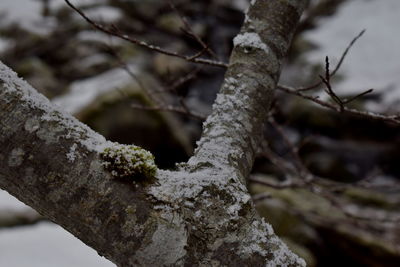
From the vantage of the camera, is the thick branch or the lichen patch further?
the thick branch

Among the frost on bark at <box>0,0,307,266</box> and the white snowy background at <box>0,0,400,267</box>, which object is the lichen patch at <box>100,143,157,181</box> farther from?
the white snowy background at <box>0,0,400,267</box>

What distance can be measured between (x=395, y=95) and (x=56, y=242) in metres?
7.14

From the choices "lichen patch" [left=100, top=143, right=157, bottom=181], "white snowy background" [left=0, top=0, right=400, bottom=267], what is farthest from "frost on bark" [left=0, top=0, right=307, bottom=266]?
"white snowy background" [left=0, top=0, right=400, bottom=267]

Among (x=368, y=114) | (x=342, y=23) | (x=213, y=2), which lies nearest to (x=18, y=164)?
(x=368, y=114)

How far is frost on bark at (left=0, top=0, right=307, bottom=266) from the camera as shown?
0.67 m

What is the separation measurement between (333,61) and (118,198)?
9.60 metres

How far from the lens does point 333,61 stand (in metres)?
9.38

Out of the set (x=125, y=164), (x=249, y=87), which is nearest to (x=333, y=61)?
(x=249, y=87)

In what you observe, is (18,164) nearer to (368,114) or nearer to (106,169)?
(106,169)

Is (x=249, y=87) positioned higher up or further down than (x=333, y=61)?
further down

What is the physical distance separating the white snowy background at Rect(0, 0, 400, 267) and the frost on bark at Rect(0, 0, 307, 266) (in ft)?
10.5

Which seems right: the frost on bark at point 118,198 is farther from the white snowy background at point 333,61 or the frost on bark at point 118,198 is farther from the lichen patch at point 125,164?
the white snowy background at point 333,61

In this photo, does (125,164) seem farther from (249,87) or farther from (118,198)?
(249,87)

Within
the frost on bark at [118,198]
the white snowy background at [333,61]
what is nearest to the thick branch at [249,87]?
the frost on bark at [118,198]
